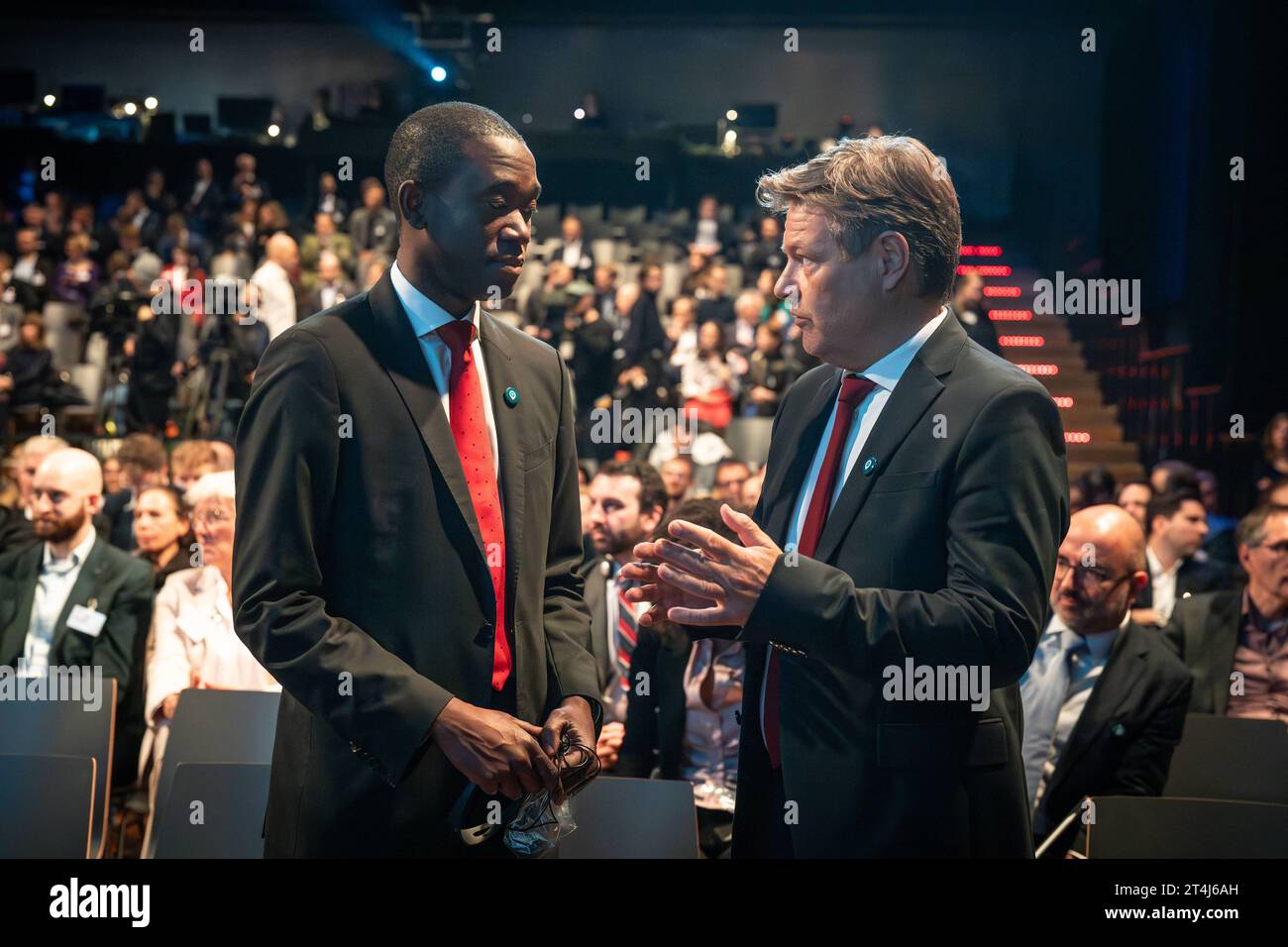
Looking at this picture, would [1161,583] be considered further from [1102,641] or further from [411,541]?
[411,541]

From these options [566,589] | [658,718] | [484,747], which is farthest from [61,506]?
[484,747]

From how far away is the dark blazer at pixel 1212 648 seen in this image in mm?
3814

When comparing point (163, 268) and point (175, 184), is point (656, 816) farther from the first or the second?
point (175, 184)

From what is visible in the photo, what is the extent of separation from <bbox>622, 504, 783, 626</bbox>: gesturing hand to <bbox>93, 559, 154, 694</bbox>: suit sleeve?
276cm

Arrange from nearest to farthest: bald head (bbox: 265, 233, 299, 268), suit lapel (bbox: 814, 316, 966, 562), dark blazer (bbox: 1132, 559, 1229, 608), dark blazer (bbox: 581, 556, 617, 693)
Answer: suit lapel (bbox: 814, 316, 966, 562) → dark blazer (bbox: 581, 556, 617, 693) → dark blazer (bbox: 1132, 559, 1229, 608) → bald head (bbox: 265, 233, 299, 268)

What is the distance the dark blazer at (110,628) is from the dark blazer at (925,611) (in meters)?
2.76

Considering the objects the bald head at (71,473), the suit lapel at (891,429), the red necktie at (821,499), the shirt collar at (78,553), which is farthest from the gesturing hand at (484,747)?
the bald head at (71,473)

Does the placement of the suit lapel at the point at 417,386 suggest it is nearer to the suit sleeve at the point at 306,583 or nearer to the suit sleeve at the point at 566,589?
the suit sleeve at the point at 306,583

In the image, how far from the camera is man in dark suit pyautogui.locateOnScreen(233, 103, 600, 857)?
1577 mm

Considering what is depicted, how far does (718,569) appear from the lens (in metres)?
1.57

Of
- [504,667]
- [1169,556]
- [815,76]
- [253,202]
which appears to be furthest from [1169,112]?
[504,667]

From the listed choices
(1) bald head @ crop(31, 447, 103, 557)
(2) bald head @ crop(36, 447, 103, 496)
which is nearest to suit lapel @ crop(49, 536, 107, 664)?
(1) bald head @ crop(31, 447, 103, 557)

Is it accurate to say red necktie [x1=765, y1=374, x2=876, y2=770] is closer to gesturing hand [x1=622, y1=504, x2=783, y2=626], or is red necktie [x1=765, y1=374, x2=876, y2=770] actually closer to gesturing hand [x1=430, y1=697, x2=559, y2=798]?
gesturing hand [x1=622, y1=504, x2=783, y2=626]

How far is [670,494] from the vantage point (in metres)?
5.95
